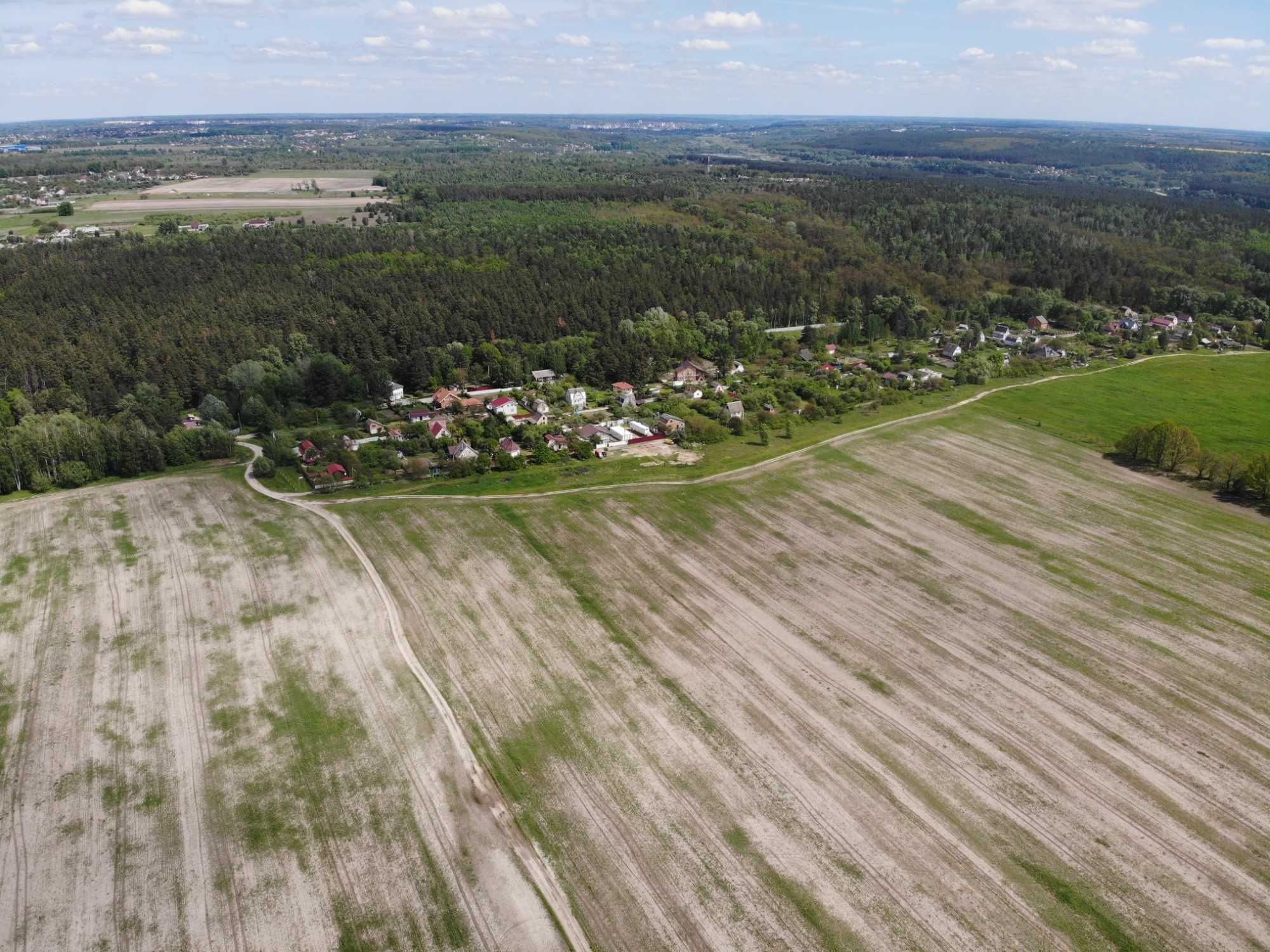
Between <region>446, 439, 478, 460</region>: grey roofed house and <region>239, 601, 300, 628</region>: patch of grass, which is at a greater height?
<region>446, 439, 478, 460</region>: grey roofed house

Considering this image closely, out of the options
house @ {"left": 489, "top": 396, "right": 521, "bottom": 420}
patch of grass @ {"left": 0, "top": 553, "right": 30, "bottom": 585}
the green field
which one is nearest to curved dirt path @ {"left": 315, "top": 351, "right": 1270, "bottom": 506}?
the green field

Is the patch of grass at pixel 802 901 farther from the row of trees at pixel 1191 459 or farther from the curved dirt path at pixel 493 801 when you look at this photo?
the row of trees at pixel 1191 459

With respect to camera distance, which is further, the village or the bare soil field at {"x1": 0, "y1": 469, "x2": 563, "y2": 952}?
the village

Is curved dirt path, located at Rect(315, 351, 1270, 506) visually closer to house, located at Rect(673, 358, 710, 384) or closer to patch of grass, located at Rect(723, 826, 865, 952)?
house, located at Rect(673, 358, 710, 384)

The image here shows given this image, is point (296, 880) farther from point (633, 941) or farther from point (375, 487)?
point (375, 487)

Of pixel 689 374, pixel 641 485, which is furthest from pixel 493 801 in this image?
pixel 689 374

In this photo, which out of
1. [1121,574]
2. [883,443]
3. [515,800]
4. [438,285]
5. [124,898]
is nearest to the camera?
[124,898]

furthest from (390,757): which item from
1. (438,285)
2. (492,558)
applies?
(438,285)
